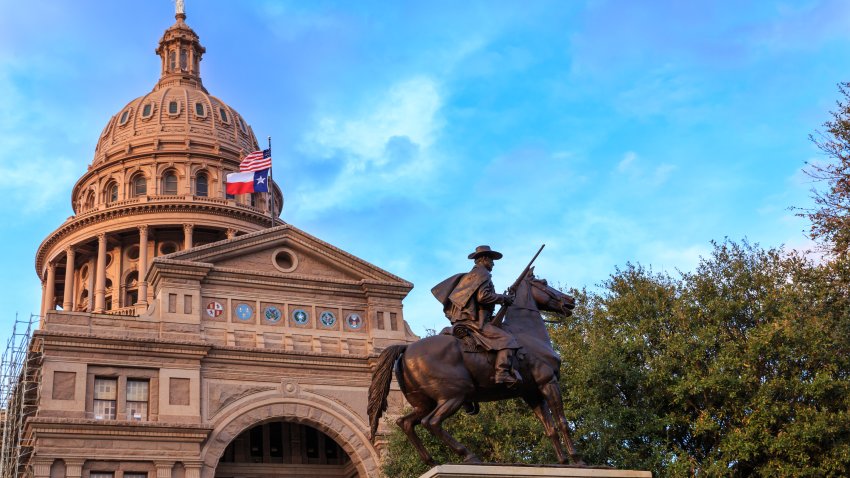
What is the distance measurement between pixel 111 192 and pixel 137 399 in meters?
31.2

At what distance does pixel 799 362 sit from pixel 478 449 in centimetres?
1082

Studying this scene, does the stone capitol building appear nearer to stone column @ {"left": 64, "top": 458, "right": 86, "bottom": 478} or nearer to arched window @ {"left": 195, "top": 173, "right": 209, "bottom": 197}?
stone column @ {"left": 64, "top": 458, "right": 86, "bottom": 478}

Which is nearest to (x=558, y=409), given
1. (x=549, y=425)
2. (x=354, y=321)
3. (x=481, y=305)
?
(x=549, y=425)

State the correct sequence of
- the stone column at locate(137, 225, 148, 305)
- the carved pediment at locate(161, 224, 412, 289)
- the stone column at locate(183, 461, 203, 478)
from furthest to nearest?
1. the stone column at locate(137, 225, 148, 305)
2. the carved pediment at locate(161, 224, 412, 289)
3. the stone column at locate(183, 461, 203, 478)

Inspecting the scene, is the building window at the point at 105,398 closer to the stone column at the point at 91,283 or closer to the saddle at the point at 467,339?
the stone column at the point at 91,283

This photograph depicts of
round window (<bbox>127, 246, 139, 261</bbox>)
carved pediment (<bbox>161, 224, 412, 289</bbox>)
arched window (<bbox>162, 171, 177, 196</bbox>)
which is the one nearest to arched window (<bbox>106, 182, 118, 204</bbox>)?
arched window (<bbox>162, 171, 177, 196</bbox>)

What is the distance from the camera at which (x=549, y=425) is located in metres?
16.2

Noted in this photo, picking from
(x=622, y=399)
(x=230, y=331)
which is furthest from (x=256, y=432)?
(x=622, y=399)

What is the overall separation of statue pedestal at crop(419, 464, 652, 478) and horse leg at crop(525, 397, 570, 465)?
0.61 m

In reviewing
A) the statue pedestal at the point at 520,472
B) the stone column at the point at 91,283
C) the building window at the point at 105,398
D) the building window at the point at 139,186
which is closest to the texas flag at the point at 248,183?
the building window at the point at 105,398

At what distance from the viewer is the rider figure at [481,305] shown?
51.9ft

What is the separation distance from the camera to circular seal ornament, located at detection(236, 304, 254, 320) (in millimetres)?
45906

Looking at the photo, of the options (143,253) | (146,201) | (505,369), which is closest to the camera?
(505,369)

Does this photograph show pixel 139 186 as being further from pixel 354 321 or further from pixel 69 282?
pixel 354 321
